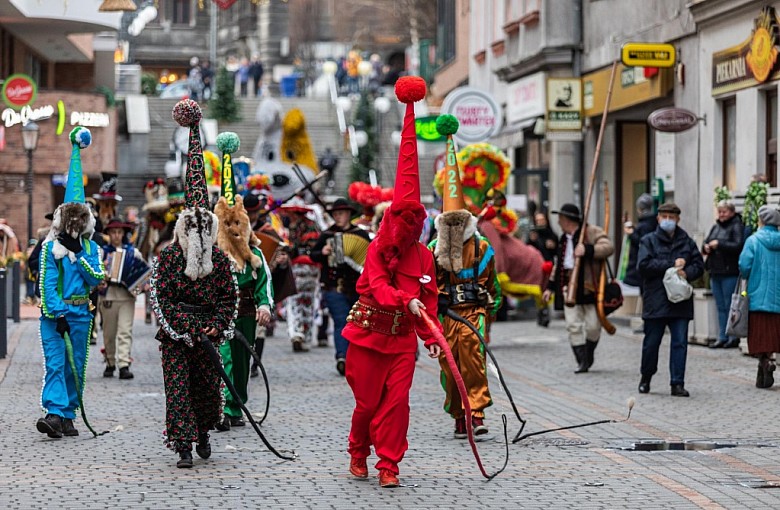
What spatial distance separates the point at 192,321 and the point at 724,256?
9940 millimetres

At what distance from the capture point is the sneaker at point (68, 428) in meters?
11.8

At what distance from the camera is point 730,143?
2181cm

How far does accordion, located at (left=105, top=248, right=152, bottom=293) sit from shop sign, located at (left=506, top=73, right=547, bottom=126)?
14.1m

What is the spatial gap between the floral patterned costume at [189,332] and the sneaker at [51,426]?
145 cm

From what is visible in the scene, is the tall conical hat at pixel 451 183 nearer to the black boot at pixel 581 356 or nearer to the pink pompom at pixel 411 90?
the pink pompom at pixel 411 90

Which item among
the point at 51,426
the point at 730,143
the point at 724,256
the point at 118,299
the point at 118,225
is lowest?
the point at 51,426

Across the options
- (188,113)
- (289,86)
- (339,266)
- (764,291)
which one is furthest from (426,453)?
(289,86)

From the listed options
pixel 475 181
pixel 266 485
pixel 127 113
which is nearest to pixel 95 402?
pixel 266 485

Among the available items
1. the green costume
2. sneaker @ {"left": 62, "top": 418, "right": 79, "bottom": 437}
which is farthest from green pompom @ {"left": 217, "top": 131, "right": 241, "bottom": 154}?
sneaker @ {"left": 62, "top": 418, "right": 79, "bottom": 437}

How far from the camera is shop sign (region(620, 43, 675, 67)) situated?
22.6 metres

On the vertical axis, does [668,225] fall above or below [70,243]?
above

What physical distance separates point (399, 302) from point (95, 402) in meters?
5.16

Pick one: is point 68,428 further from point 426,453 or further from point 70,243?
point 426,453

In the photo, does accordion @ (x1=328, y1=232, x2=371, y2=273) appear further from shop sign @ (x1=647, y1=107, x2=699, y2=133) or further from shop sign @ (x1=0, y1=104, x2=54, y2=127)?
shop sign @ (x1=0, y1=104, x2=54, y2=127)
